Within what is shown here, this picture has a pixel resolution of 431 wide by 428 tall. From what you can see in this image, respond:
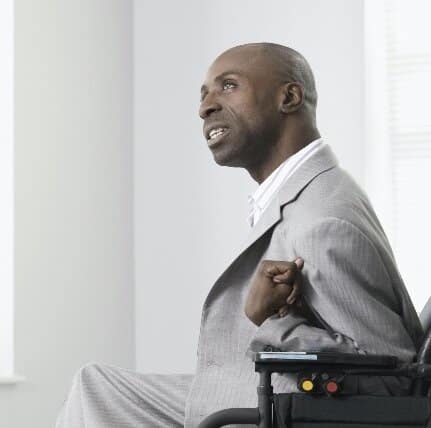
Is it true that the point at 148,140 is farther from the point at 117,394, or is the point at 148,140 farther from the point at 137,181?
the point at 117,394

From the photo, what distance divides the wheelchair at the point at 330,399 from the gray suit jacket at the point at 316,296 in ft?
0.22

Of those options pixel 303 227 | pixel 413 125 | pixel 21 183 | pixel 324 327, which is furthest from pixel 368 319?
pixel 413 125

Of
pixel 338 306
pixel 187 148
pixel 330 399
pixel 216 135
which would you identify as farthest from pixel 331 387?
pixel 187 148

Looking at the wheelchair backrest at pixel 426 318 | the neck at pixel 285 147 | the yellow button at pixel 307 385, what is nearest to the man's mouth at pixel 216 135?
the neck at pixel 285 147

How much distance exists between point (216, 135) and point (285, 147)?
153 millimetres

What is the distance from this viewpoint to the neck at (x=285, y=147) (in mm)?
2252

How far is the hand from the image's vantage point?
1829 millimetres

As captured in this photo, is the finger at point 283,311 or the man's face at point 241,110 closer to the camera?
the finger at point 283,311

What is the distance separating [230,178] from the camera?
4926 millimetres

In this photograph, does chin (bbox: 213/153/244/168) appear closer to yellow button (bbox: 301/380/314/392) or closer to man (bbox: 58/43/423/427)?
man (bbox: 58/43/423/427)

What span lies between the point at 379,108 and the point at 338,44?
357 millimetres

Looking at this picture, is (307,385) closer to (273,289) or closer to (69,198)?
(273,289)

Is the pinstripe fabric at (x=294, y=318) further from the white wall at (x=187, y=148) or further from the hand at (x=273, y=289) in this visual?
the white wall at (x=187, y=148)

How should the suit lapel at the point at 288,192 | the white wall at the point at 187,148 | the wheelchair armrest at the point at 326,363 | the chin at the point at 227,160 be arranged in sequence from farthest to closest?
the white wall at the point at 187,148 → the chin at the point at 227,160 → the suit lapel at the point at 288,192 → the wheelchair armrest at the point at 326,363
